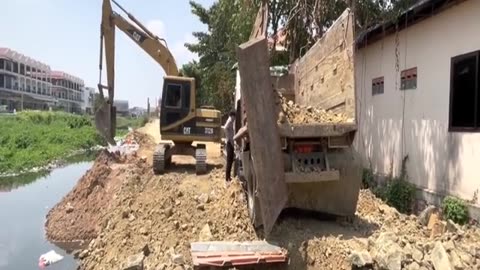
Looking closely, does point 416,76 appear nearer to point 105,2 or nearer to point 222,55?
point 105,2

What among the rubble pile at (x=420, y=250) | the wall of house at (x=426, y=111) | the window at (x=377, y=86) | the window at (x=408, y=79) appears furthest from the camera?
the window at (x=377, y=86)

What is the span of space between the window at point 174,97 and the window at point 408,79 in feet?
18.6

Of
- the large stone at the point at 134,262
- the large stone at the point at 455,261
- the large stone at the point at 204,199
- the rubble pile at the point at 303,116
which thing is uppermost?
the rubble pile at the point at 303,116

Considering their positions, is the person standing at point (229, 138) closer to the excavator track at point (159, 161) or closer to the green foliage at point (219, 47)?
the excavator track at point (159, 161)

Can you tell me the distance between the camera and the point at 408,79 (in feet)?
32.3

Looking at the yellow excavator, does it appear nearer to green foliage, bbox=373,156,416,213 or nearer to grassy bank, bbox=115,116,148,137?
green foliage, bbox=373,156,416,213

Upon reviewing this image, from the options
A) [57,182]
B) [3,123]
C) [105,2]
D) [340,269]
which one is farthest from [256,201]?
[3,123]

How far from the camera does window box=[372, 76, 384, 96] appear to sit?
36.6 ft

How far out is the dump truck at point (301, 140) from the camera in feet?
19.0

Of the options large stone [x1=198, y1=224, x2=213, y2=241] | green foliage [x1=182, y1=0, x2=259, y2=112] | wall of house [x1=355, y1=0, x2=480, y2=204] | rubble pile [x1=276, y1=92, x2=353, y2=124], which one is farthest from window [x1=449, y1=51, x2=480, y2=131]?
green foliage [x1=182, y1=0, x2=259, y2=112]

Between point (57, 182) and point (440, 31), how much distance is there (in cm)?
1726

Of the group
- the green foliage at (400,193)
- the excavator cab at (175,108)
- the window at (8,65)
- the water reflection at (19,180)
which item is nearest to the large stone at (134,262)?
the green foliage at (400,193)

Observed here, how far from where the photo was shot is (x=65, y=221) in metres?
12.3

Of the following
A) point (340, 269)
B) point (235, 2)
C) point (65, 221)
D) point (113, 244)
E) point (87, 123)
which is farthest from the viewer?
point (87, 123)
